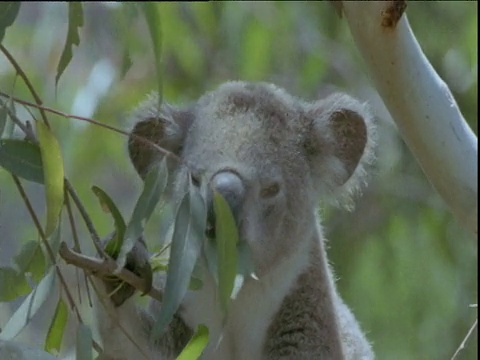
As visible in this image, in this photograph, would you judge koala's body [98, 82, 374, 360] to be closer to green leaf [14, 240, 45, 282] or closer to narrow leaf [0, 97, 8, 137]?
green leaf [14, 240, 45, 282]

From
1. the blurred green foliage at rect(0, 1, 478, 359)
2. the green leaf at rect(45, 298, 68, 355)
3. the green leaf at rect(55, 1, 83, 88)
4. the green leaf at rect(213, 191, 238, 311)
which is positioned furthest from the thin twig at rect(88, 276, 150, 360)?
the blurred green foliage at rect(0, 1, 478, 359)

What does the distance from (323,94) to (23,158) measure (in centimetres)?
326

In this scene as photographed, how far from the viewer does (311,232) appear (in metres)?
2.66

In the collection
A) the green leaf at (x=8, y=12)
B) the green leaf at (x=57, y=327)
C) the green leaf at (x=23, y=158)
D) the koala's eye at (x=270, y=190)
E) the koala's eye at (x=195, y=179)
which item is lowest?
the green leaf at (x=57, y=327)

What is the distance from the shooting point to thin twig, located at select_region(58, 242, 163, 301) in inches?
69.1

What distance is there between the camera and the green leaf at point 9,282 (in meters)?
1.94

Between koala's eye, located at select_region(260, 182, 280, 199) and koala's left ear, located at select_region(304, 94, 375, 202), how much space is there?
9.9 inches

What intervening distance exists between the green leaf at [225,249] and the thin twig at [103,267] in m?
0.15

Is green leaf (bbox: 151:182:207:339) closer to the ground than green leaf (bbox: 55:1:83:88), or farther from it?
closer to the ground

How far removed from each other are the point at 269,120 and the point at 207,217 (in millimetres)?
639

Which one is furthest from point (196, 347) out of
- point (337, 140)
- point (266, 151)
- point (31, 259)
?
point (337, 140)

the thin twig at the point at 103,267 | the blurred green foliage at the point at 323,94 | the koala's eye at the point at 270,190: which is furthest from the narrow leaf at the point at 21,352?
the blurred green foliage at the point at 323,94

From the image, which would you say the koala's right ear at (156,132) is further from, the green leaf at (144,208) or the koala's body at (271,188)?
the green leaf at (144,208)

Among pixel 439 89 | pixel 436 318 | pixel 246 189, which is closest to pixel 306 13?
pixel 436 318
